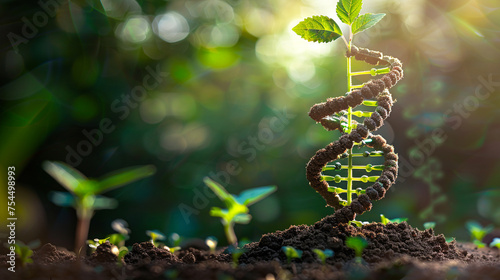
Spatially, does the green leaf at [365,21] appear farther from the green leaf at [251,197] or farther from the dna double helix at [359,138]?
the green leaf at [251,197]

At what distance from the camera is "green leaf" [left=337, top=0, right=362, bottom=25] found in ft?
3.97

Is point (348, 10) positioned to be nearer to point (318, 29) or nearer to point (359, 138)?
point (318, 29)

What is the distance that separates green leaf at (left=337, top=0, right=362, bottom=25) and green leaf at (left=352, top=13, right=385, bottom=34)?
0.02m

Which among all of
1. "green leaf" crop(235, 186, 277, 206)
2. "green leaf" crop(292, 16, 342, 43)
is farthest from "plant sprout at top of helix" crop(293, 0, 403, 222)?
"green leaf" crop(235, 186, 277, 206)

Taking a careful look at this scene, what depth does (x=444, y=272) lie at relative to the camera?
2.41 feet

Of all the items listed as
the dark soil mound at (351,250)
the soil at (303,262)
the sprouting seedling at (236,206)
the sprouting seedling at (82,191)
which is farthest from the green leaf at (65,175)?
the dark soil mound at (351,250)

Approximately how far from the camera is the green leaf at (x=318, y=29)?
122 cm

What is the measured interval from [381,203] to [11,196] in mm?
2183

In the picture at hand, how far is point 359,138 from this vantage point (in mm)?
1137

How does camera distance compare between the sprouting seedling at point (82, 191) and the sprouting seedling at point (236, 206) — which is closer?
the sprouting seedling at point (82, 191)

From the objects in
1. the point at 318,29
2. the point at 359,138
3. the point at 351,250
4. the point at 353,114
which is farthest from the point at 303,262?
the point at 318,29

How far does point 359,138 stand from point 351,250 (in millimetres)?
342

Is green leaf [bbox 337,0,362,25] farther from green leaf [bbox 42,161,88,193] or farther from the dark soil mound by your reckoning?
green leaf [bbox 42,161,88,193]

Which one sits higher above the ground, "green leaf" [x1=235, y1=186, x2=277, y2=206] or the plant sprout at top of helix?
the plant sprout at top of helix
